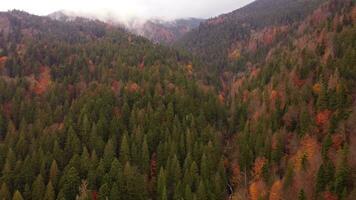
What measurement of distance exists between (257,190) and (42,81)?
116862mm

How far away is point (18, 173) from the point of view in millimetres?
109062

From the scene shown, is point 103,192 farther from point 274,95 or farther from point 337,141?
point 274,95

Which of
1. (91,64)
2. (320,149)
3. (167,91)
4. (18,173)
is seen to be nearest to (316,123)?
(320,149)

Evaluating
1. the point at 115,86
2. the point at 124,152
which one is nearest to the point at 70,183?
the point at 124,152

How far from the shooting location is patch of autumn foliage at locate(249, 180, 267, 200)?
332 feet

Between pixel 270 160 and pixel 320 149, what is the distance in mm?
15201

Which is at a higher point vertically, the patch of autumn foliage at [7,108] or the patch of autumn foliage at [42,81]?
the patch of autumn foliage at [42,81]

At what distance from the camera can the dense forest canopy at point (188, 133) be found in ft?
334

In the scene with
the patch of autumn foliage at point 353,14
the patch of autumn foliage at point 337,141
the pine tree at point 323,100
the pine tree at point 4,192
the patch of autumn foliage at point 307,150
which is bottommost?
the pine tree at point 4,192

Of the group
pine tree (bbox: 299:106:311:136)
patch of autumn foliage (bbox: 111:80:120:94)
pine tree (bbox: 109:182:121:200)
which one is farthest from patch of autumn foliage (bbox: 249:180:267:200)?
patch of autumn foliage (bbox: 111:80:120:94)

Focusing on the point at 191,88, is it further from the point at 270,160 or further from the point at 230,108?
the point at 270,160

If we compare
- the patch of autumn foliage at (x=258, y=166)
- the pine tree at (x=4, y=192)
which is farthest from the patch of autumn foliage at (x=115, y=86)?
the patch of autumn foliage at (x=258, y=166)

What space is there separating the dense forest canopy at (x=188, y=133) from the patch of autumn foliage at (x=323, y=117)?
283mm

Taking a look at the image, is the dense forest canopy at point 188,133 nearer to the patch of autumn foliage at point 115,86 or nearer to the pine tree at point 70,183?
the pine tree at point 70,183
